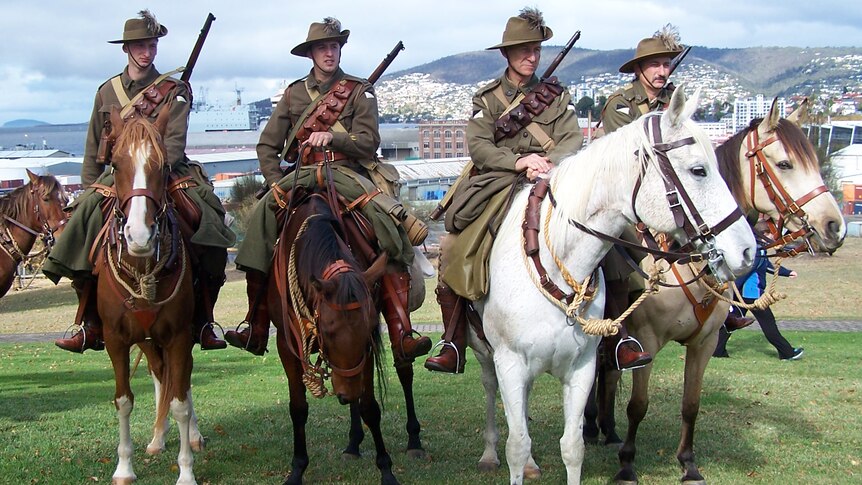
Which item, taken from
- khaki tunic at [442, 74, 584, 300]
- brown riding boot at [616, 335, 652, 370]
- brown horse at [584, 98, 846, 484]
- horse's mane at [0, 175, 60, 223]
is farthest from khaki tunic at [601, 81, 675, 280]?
horse's mane at [0, 175, 60, 223]

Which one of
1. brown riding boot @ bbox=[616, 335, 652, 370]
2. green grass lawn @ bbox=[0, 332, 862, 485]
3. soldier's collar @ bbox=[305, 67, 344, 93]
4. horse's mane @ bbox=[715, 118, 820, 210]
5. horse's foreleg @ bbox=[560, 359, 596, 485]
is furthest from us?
soldier's collar @ bbox=[305, 67, 344, 93]

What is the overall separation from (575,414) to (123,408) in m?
4.06

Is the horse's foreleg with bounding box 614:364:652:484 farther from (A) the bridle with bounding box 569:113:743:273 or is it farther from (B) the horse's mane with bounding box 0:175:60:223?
(B) the horse's mane with bounding box 0:175:60:223

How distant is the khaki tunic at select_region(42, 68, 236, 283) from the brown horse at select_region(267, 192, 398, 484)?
0.79m

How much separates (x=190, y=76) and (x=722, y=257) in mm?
5939

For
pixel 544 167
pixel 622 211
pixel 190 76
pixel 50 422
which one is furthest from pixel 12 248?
pixel 622 211

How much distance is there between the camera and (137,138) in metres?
7.00

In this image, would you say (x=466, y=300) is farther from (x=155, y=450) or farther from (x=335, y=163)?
(x=155, y=450)

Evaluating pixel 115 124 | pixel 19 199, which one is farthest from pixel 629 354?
pixel 19 199

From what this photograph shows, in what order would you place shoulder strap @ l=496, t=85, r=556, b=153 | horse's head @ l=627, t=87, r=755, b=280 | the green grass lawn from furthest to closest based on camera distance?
the green grass lawn < shoulder strap @ l=496, t=85, r=556, b=153 < horse's head @ l=627, t=87, r=755, b=280

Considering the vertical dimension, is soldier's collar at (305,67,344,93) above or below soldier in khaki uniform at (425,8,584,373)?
above

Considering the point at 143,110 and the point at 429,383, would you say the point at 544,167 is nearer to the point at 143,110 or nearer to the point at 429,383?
the point at 143,110

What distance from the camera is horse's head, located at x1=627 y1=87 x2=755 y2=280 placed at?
575 cm

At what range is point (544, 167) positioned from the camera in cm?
725
